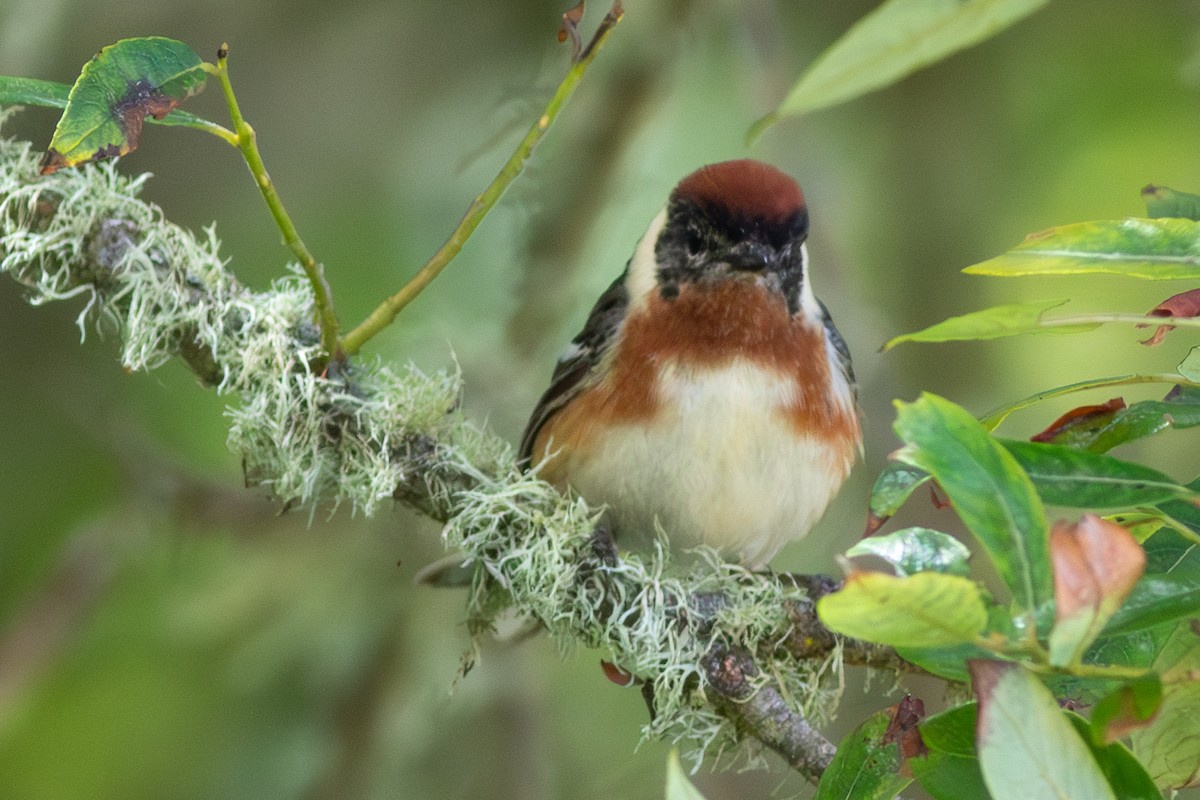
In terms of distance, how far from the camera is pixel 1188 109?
4.21 m

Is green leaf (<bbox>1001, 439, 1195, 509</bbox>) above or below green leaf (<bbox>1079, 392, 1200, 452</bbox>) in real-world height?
above

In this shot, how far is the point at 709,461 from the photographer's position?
8.30ft

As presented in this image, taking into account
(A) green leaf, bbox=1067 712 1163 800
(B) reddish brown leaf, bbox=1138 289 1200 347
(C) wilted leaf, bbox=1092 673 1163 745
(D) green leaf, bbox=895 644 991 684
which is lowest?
(A) green leaf, bbox=1067 712 1163 800

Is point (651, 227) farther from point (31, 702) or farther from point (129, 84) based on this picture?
point (31, 702)

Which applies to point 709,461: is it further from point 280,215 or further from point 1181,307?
point 1181,307

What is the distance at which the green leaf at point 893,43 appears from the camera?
1.06 metres

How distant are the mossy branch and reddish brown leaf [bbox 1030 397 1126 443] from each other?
69 cm

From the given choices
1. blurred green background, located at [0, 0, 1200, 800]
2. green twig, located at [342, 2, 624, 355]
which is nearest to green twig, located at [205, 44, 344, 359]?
green twig, located at [342, 2, 624, 355]

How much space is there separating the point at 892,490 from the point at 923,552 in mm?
116

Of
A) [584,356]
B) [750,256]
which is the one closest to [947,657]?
[750,256]

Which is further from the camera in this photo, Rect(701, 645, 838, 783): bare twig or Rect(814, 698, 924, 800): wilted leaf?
Rect(701, 645, 838, 783): bare twig

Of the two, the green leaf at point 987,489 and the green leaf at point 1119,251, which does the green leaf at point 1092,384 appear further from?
the green leaf at point 987,489

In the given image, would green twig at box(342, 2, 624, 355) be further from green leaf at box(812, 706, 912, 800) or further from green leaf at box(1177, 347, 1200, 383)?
green leaf at box(812, 706, 912, 800)

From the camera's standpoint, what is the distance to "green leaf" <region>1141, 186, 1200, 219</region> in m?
1.53
